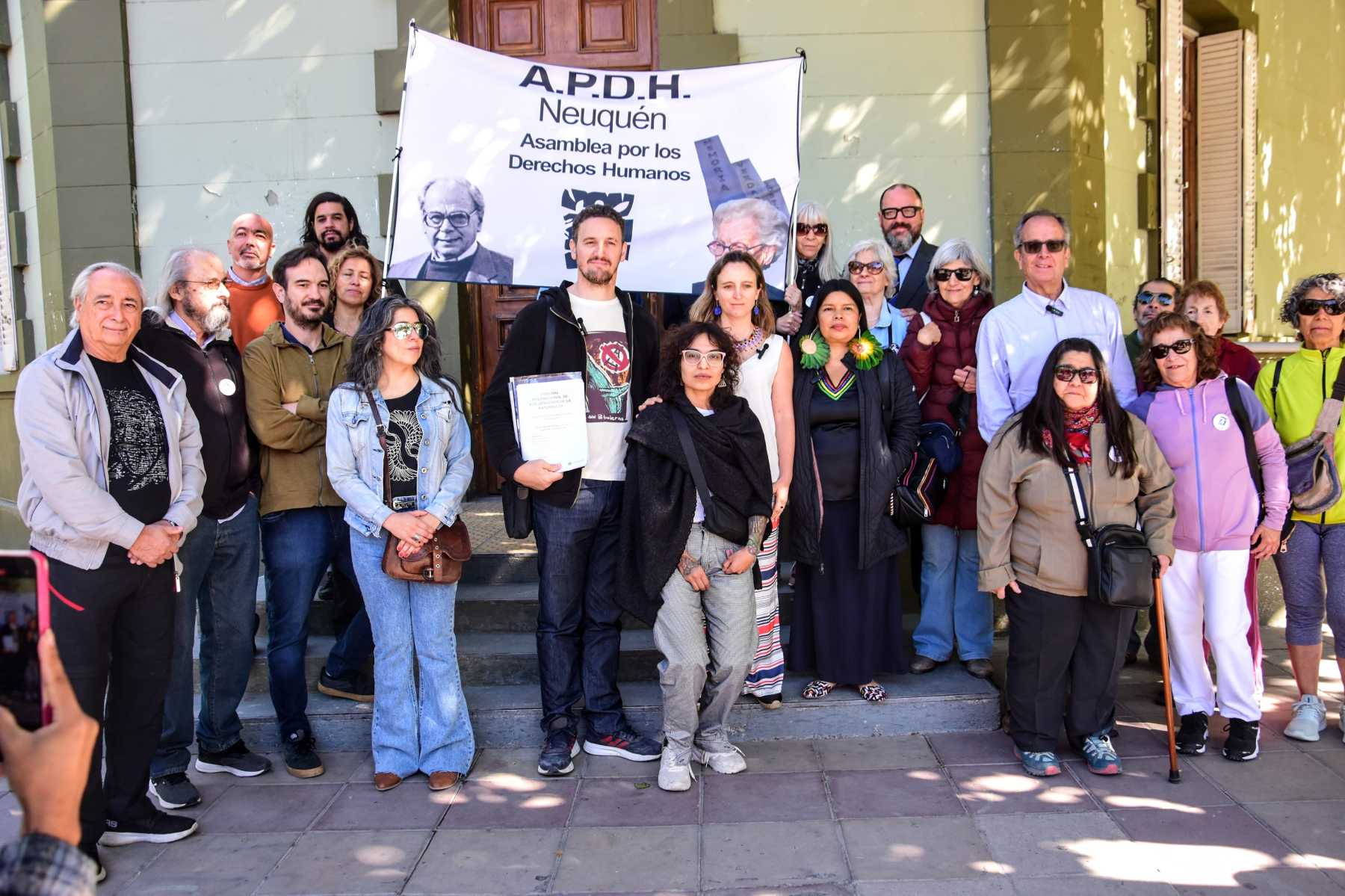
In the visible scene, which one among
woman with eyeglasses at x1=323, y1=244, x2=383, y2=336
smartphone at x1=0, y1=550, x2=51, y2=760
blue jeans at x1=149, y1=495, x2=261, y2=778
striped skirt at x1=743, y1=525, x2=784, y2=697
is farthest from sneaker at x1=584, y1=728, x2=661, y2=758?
smartphone at x1=0, y1=550, x2=51, y2=760

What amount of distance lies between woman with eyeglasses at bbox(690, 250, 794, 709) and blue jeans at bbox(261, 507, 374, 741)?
5.82 feet

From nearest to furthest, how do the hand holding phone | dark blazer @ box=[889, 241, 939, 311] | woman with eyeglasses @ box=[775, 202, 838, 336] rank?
the hand holding phone < woman with eyeglasses @ box=[775, 202, 838, 336] < dark blazer @ box=[889, 241, 939, 311]

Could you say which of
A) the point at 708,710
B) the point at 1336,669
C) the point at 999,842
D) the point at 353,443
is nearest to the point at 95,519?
the point at 353,443

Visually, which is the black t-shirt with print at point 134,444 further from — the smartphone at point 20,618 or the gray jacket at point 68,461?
the smartphone at point 20,618

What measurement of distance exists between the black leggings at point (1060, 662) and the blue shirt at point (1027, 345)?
80 cm

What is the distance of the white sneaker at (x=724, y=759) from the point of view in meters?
4.27

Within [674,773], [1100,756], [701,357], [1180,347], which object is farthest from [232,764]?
[1180,347]

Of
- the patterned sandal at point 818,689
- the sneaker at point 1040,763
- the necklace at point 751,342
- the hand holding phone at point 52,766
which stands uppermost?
the necklace at point 751,342

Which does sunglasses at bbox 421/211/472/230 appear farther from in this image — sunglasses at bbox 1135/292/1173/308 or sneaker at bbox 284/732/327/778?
sunglasses at bbox 1135/292/1173/308

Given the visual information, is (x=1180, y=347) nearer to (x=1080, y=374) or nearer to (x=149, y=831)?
(x=1080, y=374)

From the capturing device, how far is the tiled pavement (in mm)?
3432

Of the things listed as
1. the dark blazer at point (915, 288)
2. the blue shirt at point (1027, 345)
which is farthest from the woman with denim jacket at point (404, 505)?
the dark blazer at point (915, 288)

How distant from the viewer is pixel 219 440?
4047mm

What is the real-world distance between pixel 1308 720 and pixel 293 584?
4.37 metres
